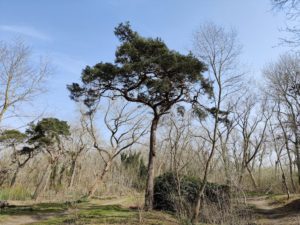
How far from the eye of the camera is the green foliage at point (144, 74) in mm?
Answer: 12070

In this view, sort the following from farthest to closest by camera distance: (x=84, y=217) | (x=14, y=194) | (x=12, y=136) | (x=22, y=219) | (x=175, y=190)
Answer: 1. (x=14, y=194)
2. (x=12, y=136)
3. (x=175, y=190)
4. (x=22, y=219)
5. (x=84, y=217)

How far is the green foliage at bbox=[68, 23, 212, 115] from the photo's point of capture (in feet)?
39.6

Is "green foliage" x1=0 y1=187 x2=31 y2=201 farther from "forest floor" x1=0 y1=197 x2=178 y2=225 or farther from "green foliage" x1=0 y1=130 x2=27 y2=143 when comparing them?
"forest floor" x1=0 y1=197 x2=178 y2=225

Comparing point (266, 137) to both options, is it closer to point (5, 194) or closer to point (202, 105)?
point (202, 105)

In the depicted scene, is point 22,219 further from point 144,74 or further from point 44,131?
point 44,131

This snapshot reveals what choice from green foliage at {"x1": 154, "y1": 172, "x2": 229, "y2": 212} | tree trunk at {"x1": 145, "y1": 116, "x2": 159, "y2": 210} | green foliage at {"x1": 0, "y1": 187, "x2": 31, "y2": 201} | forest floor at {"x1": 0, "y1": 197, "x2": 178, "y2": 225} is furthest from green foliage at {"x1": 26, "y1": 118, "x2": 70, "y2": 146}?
tree trunk at {"x1": 145, "y1": 116, "x2": 159, "y2": 210}

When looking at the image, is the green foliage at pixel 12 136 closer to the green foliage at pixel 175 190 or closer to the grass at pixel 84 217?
the grass at pixel 84 217

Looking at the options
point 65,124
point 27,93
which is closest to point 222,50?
point 27,93

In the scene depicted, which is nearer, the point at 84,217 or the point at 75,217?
the point at 75,217

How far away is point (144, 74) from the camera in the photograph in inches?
497

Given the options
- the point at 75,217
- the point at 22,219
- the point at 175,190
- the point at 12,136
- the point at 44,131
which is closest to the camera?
the point at 75,217

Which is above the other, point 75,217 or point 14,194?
point 14,194

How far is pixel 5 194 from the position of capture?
18.1 m

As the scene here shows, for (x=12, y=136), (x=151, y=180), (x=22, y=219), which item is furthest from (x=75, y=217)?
(x=12, y=136)
